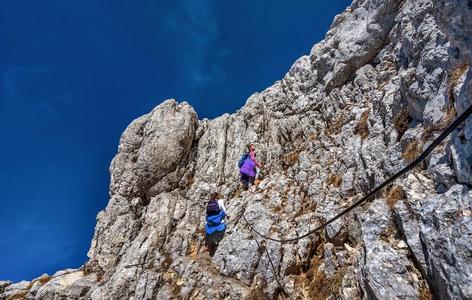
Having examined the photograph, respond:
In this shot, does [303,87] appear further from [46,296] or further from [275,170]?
[46,296]

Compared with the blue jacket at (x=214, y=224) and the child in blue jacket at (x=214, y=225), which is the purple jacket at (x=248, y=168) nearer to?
the child in blue jacket at (x=214, y=225)

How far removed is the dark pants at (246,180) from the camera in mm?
24062

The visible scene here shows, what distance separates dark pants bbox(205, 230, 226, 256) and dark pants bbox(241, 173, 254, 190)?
4777 mm

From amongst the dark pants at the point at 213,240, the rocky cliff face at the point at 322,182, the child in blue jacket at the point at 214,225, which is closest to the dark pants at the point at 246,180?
the rocky cliff face at the point at 322,182

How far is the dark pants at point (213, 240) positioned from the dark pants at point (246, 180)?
4.78m

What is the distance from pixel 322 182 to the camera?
61.3ft

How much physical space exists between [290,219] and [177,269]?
25.9 feet

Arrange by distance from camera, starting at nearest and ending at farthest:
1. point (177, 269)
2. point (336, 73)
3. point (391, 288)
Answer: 1. point (391, 288)
2. point (177, 269)
3. point (336, 73)

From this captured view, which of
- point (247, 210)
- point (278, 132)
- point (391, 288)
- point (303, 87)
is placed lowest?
point (391, 288)

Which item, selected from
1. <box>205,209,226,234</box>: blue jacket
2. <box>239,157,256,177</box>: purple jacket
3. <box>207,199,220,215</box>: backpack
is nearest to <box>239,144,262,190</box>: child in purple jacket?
<box>239,157,256,177</box>: purple jacket

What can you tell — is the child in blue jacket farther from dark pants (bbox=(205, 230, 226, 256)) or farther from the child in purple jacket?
the child in purple jacket

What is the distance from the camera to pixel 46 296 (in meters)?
22.0

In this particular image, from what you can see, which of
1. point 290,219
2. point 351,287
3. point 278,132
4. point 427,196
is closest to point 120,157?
point 278,132

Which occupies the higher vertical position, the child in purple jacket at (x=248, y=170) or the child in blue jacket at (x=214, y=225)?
the child in purple jacket at (x=248, y=170)
